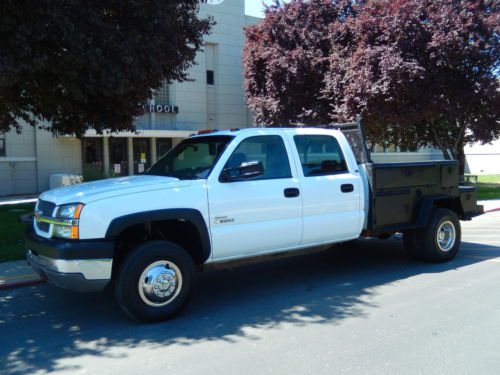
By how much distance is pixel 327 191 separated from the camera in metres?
6.18

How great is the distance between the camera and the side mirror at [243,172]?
520 centimetres

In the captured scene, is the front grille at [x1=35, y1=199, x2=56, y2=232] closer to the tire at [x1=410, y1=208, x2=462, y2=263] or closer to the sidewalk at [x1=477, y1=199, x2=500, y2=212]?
the tire at [x1=410, y1=208, x2=462, y2=263]

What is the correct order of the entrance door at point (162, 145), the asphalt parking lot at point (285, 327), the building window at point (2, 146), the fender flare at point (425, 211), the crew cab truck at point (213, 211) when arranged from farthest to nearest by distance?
the entrance door at point (162, 145) → the building window at point (2, 146) → the fender flare at point (425, 211) → the crew cab truck at point (213, 211) → the asphalt parking lot at point (285, 327)

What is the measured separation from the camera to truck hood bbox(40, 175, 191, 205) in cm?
482

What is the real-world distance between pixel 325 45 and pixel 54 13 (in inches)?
519

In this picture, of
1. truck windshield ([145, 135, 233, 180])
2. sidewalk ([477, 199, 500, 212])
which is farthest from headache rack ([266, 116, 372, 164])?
sidewalk ([477, 199, 500, 212])

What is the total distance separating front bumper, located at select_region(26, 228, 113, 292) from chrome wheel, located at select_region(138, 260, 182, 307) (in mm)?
369

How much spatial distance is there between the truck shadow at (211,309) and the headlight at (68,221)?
994 mm

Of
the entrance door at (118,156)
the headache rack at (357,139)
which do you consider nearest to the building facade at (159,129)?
the entrance door at (118,156)

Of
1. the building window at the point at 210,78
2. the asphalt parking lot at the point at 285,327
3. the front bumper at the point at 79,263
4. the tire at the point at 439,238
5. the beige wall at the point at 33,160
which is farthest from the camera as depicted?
the building window at the point at 210,78

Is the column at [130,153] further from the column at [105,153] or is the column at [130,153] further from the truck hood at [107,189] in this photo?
the truck hood at [107,189]

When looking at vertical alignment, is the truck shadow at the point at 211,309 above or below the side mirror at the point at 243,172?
below

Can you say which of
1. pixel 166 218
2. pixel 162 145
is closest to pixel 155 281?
pixel 166 218

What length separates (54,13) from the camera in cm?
652
